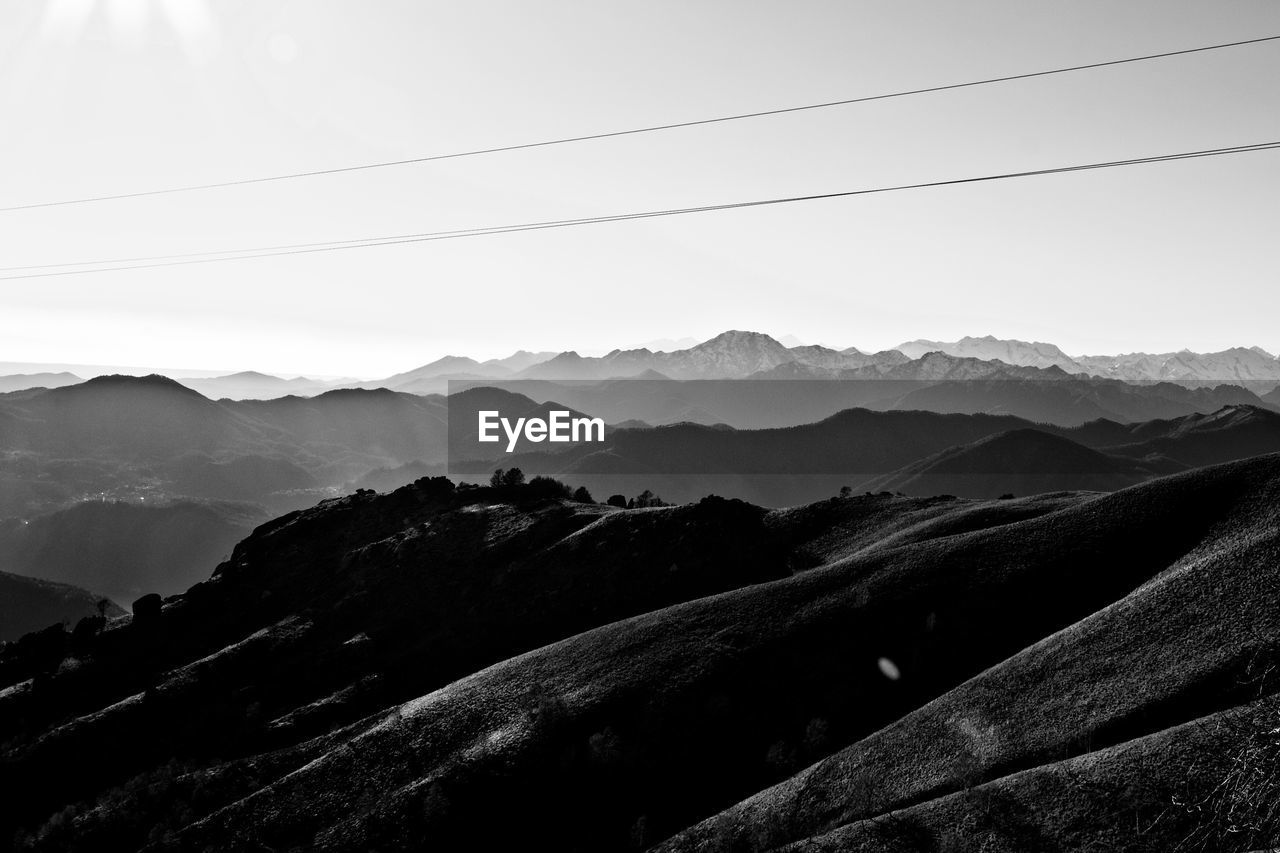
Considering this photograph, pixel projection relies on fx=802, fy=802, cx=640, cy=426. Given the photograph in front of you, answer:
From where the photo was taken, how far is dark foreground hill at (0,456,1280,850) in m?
27.0

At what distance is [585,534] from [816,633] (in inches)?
1237

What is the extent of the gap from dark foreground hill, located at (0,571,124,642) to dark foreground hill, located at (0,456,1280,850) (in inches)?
4081

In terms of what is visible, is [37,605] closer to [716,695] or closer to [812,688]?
[716,695]

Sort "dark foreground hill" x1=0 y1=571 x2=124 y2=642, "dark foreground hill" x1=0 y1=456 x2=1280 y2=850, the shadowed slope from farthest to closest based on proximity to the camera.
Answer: "dark foreground hill" x1=0 y1=571 x2=124 y2=642
the shadowed slope
"dark foreground hill" x1=0 y1=456 x2=1280 y2=850

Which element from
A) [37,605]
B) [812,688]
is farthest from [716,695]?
[37,605]

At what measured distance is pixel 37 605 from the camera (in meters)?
163

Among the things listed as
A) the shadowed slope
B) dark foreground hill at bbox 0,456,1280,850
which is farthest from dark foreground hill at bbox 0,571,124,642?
the shadowed slope

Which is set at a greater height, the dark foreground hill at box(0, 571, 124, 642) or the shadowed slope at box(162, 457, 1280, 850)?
the shadowed slope at box(162, 457, 1280, 850)

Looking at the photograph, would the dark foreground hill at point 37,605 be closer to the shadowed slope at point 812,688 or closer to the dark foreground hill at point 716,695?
the dark foreground hill at point 716,695

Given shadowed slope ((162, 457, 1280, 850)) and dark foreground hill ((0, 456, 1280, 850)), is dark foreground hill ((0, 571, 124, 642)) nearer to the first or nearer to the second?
dark foreground hill ((0, 456, 1280, 850))

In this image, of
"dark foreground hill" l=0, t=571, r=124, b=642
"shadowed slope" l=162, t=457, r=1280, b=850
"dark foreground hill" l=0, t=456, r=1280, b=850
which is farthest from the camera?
"dark foreground hill" l=0, t=571, r=124, b=642

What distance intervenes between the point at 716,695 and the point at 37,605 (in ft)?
582

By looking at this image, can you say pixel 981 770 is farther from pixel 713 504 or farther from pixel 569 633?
pixel 713 504

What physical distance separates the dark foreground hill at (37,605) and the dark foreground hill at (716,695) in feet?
340
